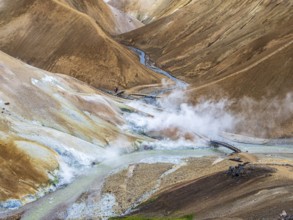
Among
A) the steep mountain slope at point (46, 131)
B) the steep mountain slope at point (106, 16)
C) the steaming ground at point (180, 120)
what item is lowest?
the steaming ground at point (180, 120)

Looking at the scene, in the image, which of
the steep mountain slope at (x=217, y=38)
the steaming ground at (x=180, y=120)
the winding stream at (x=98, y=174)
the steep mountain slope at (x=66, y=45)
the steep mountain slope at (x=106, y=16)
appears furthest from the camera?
the steep mountain slope at (x=106, y=16)

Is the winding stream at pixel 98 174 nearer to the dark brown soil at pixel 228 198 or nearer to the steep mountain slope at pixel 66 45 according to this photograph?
the dark brown soil at pixel 228 198

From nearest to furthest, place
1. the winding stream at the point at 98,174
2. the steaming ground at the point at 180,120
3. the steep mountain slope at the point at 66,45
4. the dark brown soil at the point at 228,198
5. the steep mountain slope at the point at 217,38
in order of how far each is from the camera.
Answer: the dark brown soil at the point at 228,198, the winding stream at the point at 98,174, the steaming ground at the point at 180,120, the steep mountain slope at the point at 217,38, the steep mountain slope at the point at 66,45

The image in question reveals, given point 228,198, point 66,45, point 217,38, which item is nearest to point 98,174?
point 228,198

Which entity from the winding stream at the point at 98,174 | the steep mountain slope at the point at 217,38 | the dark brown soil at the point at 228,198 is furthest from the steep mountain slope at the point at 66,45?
the dark brown soil at the point at 228,198

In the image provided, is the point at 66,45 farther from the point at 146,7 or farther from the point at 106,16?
the point at 146,7

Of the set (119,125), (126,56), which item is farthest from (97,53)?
(119,125)

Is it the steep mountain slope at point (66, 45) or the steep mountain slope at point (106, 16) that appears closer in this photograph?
the steep mountain slope at point (66, 45)

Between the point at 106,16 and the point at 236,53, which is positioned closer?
the point at 236,53
